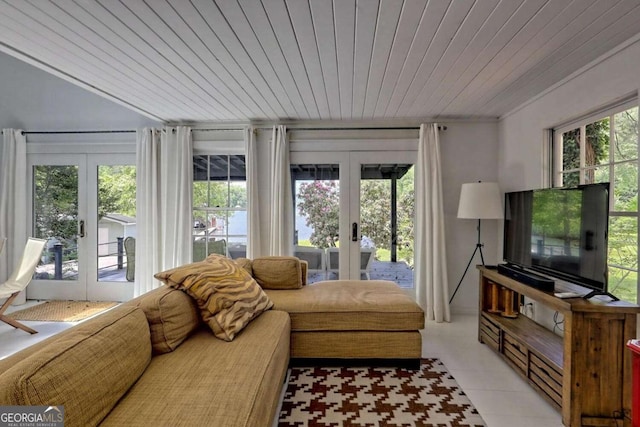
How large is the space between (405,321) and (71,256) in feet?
14.4

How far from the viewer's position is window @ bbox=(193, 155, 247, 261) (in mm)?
3963

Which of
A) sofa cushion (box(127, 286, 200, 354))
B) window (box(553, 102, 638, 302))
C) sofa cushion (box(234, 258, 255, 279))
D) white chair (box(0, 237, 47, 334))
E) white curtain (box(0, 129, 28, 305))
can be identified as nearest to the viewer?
sofa cushion (box(127, 286, 200, 354))

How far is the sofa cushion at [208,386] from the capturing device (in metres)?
1.08

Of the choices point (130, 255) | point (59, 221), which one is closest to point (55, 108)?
point (59, 221)

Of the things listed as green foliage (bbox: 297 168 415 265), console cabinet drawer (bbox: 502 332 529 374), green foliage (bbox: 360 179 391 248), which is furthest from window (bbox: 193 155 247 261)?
console cabinet drawer (bbox: 502 332 529 374)

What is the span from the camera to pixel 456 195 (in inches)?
147

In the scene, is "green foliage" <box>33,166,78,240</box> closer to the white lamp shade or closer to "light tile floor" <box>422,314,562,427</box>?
"light tile floor" <box>422,314,562,427</box>

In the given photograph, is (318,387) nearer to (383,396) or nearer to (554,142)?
(383,396)

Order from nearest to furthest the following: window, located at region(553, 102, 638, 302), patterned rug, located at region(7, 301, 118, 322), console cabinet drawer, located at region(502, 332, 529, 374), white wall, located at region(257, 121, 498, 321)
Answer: window, located at region(553, 102, 638, 302), console cabinet drawer, located at region(502, 332, 529, 374), patterned rug, located at region(7, 301, 118, 322), white wall, located at region(257, 121, 498, 321)

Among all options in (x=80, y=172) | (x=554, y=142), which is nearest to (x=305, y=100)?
(x=554, y=142)

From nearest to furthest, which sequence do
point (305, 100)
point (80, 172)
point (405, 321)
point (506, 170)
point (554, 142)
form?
point (405, 321)
point (554, 142)
point (305, 100)
point (506, 170)
point (80, 172)

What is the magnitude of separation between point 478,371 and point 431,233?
1562mm

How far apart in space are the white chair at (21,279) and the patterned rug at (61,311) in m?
0.37

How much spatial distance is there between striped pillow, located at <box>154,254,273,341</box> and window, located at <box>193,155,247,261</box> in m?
1.87
